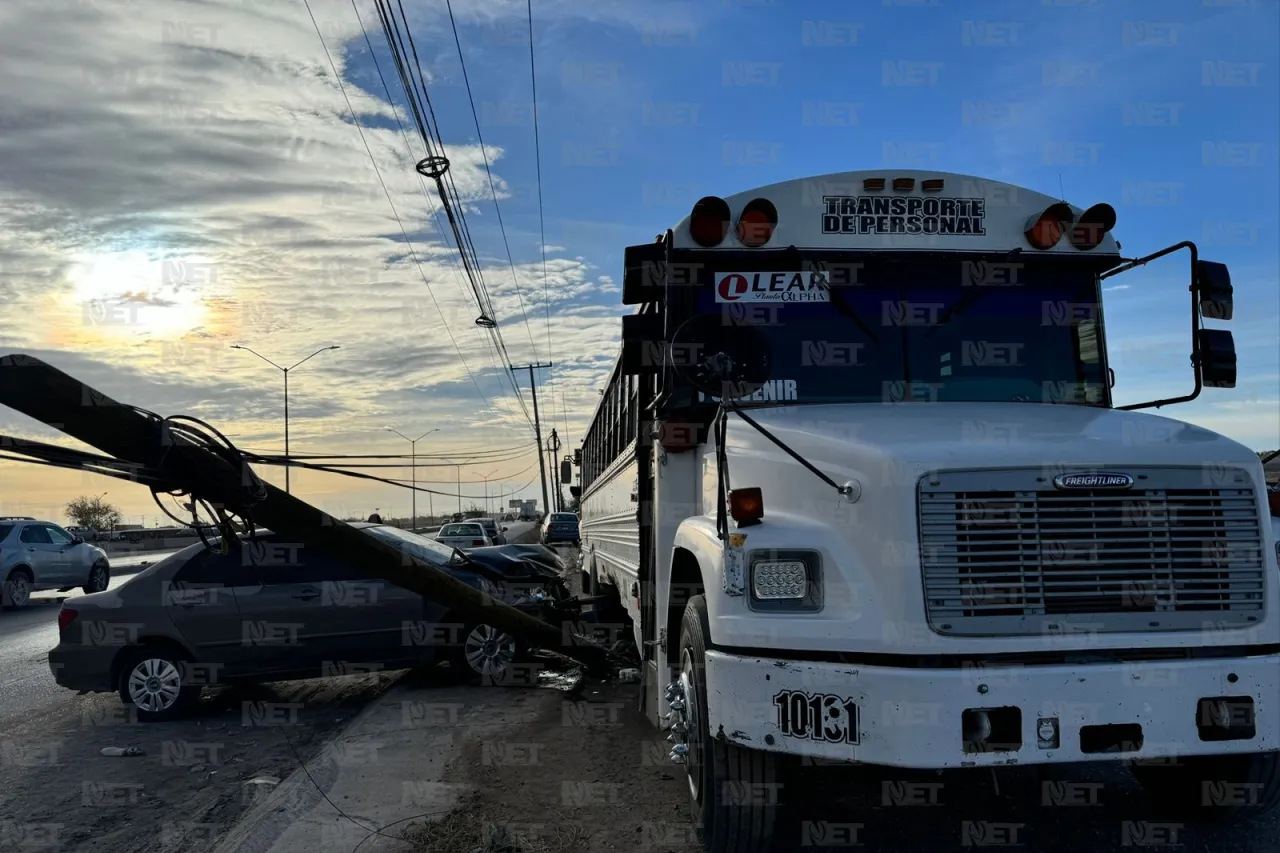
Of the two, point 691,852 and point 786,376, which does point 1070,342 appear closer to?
point 786,376

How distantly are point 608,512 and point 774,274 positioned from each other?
442cm

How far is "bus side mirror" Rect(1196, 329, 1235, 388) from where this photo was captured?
184 inches

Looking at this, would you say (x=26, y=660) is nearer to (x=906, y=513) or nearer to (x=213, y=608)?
(x=213, y=608)

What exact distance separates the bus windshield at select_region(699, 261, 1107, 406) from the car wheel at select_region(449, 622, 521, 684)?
4.62m

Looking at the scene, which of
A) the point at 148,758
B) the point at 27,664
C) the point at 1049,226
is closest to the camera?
the point at 1049,226

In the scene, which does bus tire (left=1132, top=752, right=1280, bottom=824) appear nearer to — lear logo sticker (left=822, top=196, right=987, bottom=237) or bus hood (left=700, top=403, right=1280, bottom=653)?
bus hood (left=700, top=403, right=1280, bottom=653)

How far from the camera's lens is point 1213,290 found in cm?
465

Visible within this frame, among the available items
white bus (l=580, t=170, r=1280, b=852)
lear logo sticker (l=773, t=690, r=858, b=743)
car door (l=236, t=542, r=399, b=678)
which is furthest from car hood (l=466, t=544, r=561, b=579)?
lear logo sticker (l=773, t=690, r=858, b=743)

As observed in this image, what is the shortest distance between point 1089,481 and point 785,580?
116 cm

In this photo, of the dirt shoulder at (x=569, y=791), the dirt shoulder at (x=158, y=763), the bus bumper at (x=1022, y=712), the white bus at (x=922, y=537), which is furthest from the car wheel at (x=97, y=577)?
the bus bumper at (x=1022, y=712)

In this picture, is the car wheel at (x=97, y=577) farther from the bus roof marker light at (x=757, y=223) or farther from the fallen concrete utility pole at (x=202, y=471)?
the bus roof marker light at (x=757, y=223)

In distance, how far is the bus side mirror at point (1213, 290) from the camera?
4652 mm

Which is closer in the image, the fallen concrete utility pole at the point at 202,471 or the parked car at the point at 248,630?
the fallen concrete utility pole at the point at 202,471

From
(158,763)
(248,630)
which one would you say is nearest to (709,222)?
(158,763)
